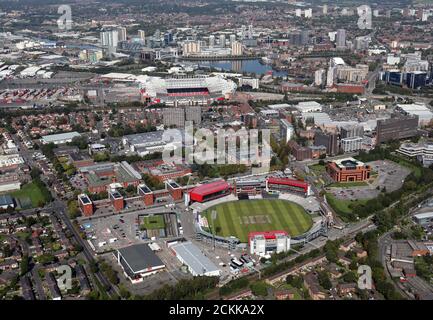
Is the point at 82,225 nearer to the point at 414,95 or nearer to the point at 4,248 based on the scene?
the point at 4,248

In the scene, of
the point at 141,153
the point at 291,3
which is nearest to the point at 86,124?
the point at 141,153

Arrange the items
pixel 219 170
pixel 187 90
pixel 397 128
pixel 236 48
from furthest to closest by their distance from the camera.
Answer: pixel 236 48 < pixel 187 90 < pixel 397 128 < pixel 219 170

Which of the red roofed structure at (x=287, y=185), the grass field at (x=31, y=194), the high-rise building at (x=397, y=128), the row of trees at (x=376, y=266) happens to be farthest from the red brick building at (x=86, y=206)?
the high-rise building at (x=397, y=128)

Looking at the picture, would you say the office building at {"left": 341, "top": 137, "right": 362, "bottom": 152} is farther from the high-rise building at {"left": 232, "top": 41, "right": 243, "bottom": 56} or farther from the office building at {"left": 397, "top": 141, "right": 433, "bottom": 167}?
the high-rise building at {"left": 232, "top": 41, "right": 243, "bottom": 56}

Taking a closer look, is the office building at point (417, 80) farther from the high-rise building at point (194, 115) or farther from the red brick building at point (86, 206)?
the red brick building at point (86, 206)

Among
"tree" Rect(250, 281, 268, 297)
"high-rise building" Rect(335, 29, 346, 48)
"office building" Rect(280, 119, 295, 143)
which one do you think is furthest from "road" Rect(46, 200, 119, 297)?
"high-rise building" Rect(335, 29, 346, 48)

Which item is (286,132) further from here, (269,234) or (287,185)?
(269,234)

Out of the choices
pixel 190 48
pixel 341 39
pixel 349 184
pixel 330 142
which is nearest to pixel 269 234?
pixel 349 184

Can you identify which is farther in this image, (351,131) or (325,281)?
(351,131)
